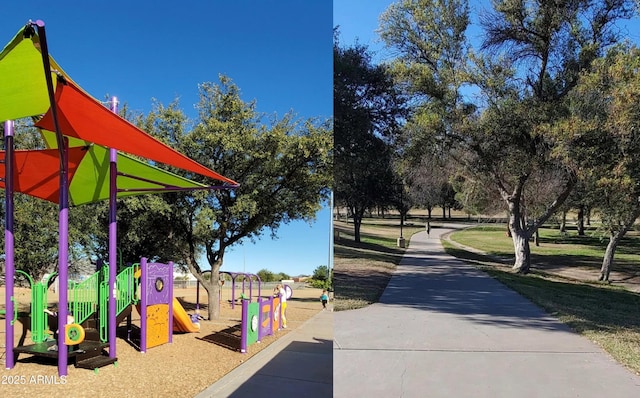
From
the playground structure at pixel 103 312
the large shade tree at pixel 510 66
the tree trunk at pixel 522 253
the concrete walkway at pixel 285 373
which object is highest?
the large shade tree at pixel 510 66

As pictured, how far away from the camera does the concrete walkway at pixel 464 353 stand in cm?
387

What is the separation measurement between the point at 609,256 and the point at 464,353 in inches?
205

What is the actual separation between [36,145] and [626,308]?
10.6 meters

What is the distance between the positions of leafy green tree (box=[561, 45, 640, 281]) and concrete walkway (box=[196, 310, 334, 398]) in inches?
162

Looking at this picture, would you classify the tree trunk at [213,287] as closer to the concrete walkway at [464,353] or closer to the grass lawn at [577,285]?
the concrete walkway at [464,353]

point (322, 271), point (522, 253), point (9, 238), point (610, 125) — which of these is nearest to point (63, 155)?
point (9, 238)

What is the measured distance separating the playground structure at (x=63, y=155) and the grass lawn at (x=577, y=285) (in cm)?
465

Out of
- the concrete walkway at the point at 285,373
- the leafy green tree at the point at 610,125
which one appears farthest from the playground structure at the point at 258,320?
A: the leafy green tree at the point at 610,125

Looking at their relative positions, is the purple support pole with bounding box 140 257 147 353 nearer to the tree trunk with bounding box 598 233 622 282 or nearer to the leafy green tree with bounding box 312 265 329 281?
the leafy green tree with bounding box 312 265 329 281

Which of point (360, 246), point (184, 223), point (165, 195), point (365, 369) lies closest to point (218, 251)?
point (184, 223)

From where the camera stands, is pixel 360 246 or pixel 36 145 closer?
pixel 360 246

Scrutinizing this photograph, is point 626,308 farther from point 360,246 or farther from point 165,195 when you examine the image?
point 165,195

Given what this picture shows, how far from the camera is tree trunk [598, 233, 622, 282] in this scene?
8.02 metres

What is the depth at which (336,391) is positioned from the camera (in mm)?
4113
